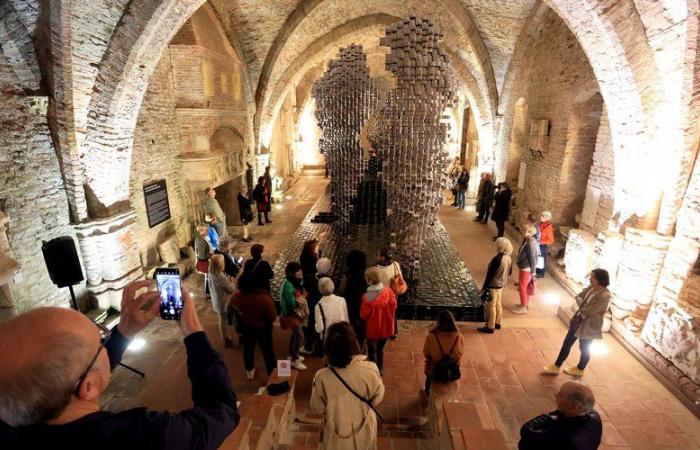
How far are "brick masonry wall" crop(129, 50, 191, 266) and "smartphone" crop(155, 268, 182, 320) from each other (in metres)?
3.94

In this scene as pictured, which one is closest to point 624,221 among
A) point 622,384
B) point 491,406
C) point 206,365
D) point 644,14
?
point 622,384

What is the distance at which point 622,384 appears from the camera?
4238 mm

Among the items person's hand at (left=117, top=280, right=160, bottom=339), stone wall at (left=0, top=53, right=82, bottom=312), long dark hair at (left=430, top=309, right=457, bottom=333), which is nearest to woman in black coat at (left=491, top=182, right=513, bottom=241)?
long dark hair at (left=430, top=309, right=457, bottom=333)

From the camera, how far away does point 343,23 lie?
1293 centimetres

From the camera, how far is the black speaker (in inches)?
156

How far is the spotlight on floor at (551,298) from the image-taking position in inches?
241

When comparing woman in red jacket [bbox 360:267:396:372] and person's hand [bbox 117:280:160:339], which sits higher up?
person's hand [bbox 117:280:160:339]

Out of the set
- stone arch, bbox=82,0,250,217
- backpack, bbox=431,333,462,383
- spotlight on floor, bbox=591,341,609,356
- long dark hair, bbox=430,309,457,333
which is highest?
stone arch, bbox=82,0,250,217

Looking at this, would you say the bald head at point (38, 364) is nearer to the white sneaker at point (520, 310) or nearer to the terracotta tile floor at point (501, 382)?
the terracotta tile floor at point (501, 382)

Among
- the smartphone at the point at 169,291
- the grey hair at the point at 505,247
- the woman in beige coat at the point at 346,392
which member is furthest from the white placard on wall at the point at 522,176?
the smartphone at the point at 169,291

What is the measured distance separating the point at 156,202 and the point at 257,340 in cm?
430

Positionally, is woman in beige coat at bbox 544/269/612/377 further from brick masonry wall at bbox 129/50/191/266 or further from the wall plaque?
the wall plaque

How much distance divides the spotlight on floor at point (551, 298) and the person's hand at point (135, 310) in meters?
6.16

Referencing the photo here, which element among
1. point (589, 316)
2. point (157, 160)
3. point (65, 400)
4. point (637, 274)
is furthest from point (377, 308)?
point (157, 160)
